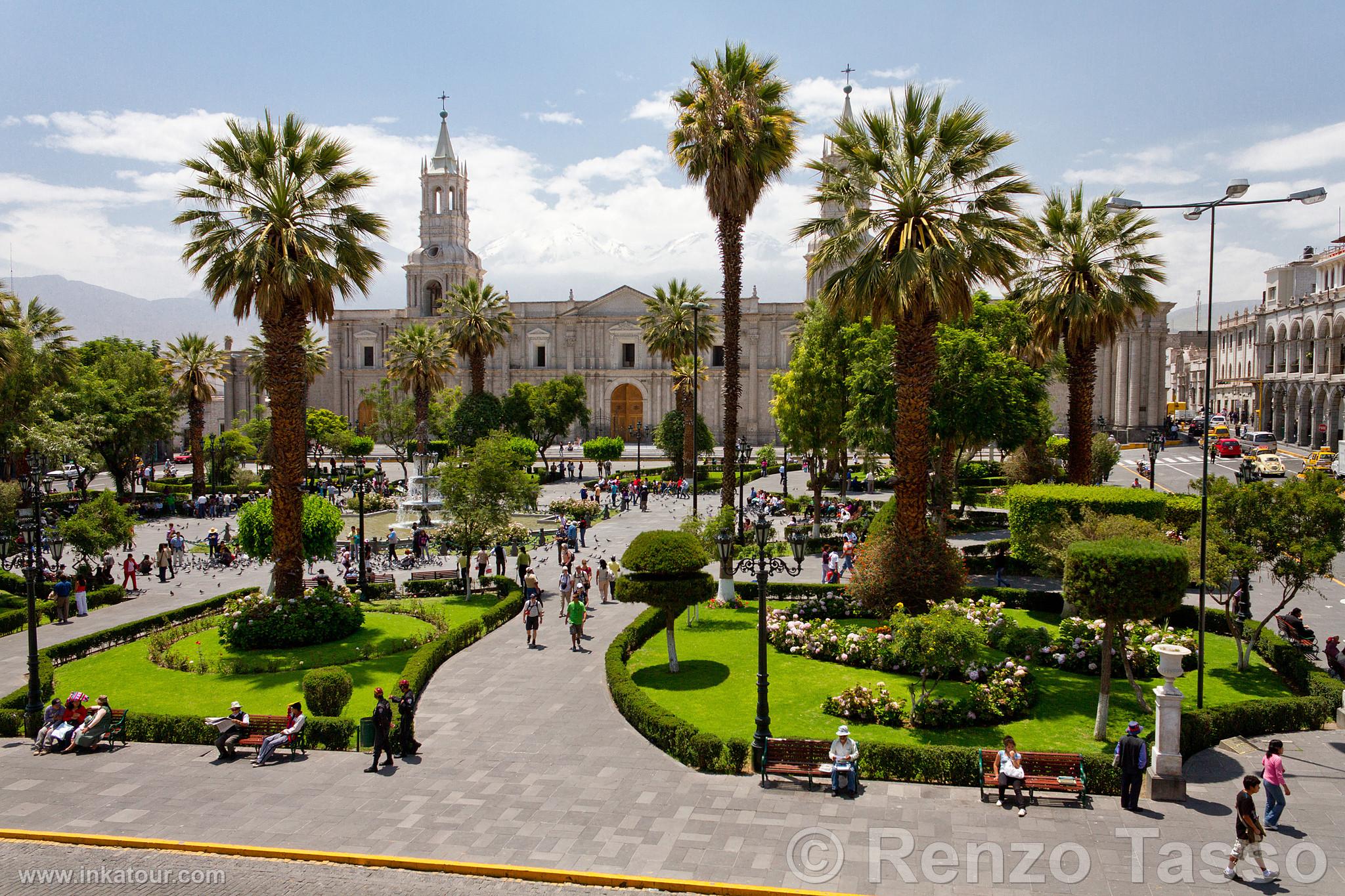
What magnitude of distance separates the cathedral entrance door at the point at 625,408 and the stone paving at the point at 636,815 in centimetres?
6398

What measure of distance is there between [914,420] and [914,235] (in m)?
3.42

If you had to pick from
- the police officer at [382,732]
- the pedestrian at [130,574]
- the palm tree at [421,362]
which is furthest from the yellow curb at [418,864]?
the palm tree at [421,362]

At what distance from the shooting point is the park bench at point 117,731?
512 inches

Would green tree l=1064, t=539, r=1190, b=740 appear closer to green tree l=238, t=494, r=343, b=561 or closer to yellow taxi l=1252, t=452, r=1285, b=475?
green tree l=238, t=494, r=343, b=561

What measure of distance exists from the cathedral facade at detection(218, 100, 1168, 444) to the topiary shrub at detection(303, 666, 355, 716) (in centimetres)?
6078

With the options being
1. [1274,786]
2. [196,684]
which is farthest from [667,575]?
[1274,786]

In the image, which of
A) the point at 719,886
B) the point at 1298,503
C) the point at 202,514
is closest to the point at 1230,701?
the point at 1298,503

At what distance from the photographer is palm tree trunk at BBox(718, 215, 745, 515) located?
24.5 meters

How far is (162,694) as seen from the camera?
1528 cm

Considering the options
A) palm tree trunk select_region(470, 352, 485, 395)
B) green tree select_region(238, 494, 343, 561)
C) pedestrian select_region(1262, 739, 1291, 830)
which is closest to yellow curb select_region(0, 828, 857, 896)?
pedestrian select_region(1262, 739, 1291, 830)

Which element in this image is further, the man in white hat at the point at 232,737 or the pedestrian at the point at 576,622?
the pedestrian at the point at 576,622

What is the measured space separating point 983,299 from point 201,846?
2505cm

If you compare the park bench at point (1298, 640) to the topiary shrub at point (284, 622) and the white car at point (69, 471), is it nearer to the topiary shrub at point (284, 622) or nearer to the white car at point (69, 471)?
the topiary shrub at point (284, 622)

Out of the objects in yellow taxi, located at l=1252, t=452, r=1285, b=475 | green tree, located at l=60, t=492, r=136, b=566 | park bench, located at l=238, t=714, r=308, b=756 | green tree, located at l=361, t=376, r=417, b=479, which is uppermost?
green tree, located at l=361, t=376, r=417, b=479
